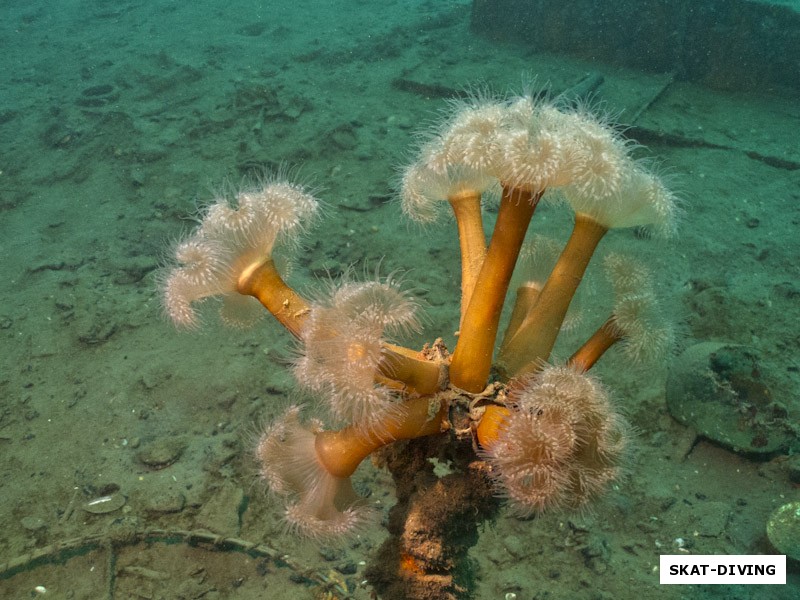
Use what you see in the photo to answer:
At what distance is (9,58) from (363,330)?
1278 cm

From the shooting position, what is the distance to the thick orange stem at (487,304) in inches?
77.5

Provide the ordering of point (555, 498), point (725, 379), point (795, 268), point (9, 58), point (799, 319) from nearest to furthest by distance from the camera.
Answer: point (555, 498) < point (725, 379) < point (799, 319) < point (795, 268) < point (9, 58)

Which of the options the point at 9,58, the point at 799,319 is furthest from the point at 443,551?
the point at 9,58

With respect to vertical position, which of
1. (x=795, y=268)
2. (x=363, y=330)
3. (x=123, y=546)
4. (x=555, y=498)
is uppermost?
(x=363, y=330)

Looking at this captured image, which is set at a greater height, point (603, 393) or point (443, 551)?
point (603, 393)

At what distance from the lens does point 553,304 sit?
2189mm

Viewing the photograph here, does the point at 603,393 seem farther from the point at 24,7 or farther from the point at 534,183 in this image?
the point at 24,7

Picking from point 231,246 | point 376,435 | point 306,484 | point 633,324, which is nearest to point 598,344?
point 633,324

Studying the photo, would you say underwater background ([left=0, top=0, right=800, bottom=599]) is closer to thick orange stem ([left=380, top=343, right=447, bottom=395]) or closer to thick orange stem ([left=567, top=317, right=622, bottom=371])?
thick orange stem ([left=567, top=317, right=622, bottom=371])

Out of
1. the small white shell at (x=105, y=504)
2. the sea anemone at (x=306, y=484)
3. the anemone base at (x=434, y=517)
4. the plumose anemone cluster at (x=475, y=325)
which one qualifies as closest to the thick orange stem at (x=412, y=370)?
the plumose anemone cluster at (x=475, y=325)

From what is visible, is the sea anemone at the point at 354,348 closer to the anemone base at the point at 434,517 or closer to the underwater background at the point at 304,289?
the anemone base at the point at 434,517

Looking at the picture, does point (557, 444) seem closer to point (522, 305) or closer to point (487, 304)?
point (487, 304)

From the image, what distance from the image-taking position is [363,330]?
1832mm

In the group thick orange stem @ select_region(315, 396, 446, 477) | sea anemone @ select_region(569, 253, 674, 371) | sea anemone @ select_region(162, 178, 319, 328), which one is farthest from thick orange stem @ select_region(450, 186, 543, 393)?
sea anemone @ select_region(162, 178, 319, 328)
